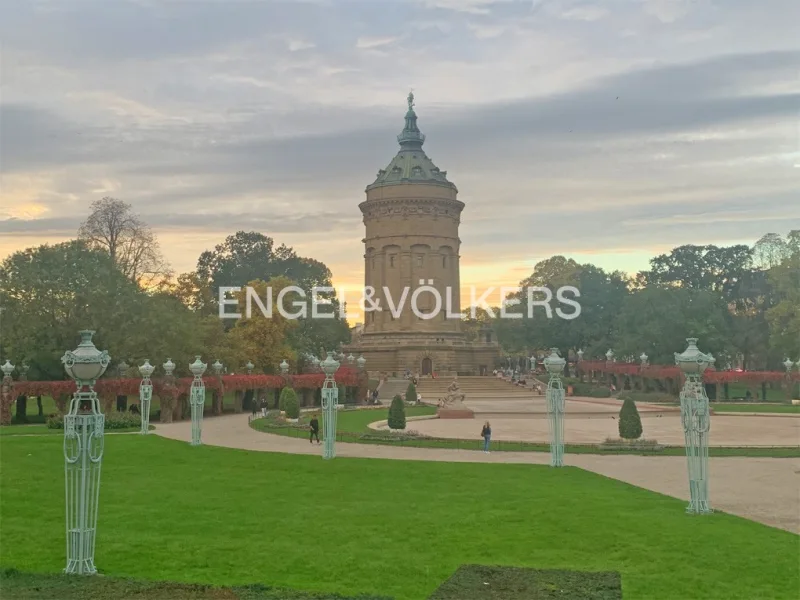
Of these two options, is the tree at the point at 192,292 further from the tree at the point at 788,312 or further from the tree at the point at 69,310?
the tree at the point at 788,312

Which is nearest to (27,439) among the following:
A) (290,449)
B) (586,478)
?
(290,449)

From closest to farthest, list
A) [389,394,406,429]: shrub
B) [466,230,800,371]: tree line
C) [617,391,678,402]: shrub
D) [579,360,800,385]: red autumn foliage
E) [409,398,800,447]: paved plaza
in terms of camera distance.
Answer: [409,398,800,447]: paved plaza, [389,394,406,429]: shrub, [579,360,800,385]: red autumn foliage, [617,391,678,402]: shrub, [466,230,800,371]: tree line

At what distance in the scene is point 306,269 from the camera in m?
86.1

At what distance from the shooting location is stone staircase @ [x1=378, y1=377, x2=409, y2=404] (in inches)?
2458

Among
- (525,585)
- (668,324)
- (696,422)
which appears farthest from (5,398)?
(668,324)

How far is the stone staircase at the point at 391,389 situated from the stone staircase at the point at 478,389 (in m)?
1.45

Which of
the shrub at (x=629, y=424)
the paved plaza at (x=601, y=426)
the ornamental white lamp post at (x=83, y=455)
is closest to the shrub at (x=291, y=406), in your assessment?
the paved plaza at (x=601, y=426)

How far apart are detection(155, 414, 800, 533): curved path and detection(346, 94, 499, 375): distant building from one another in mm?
45314

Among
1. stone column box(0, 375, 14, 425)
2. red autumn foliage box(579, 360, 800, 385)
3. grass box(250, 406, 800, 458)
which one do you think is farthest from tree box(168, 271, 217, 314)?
red autumn foliage box(579, 360, 800, 385)

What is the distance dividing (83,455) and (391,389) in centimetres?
5421

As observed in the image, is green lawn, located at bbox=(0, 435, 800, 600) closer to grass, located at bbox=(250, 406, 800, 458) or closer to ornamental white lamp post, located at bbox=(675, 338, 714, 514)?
ornamental white lamp post, located at bbox=(675, 338, 714, 514)

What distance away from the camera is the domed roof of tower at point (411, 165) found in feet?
265

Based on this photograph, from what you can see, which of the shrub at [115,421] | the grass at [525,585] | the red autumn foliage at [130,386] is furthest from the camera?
the red autumn foliage at [130,386]

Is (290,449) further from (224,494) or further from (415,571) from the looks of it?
(415,571)
